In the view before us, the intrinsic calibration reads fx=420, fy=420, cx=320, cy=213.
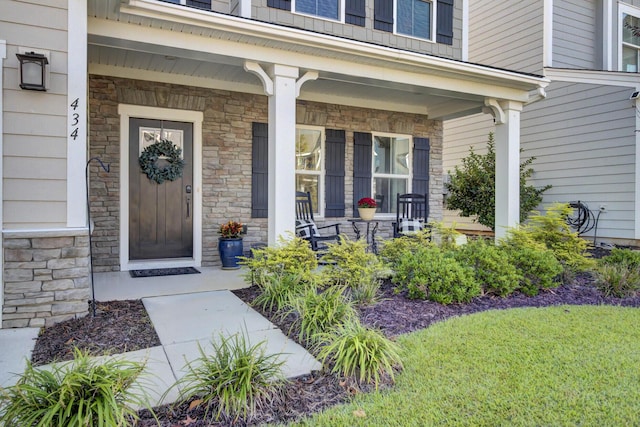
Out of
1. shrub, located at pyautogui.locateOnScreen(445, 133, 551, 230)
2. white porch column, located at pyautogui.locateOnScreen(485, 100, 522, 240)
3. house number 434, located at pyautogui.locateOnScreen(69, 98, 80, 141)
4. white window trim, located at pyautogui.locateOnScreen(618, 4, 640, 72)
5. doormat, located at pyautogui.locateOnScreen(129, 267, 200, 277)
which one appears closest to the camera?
house number 434, located at pyautogui.locateOnScreen(69, 98, 80, 141)

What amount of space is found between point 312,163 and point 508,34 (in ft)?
17.9

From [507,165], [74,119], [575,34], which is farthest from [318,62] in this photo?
[575,34]

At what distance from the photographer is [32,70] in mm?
3158

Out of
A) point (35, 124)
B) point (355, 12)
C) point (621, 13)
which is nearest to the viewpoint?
point (35, 124)

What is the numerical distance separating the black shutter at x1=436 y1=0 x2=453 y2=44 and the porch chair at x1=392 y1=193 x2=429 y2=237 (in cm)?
259

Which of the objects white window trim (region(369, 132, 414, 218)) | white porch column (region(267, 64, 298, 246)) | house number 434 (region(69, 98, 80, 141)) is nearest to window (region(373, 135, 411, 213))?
white window trim (region(369, 132, 414, 218))

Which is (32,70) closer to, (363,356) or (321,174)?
(363,356)

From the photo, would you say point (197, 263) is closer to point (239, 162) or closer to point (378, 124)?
point (239, 162)

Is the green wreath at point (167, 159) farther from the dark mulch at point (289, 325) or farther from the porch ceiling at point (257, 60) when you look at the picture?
the dark mulch at point (289, 325)

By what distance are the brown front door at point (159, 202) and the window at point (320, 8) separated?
2264mm

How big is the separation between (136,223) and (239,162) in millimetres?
1615

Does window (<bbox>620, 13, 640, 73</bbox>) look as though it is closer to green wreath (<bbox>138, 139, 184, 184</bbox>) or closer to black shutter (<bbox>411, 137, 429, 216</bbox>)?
black shutter (<bbox>411, 137, 429, 216</bbox>)

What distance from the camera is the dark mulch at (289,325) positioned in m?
2.04

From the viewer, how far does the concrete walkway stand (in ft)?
8.00
